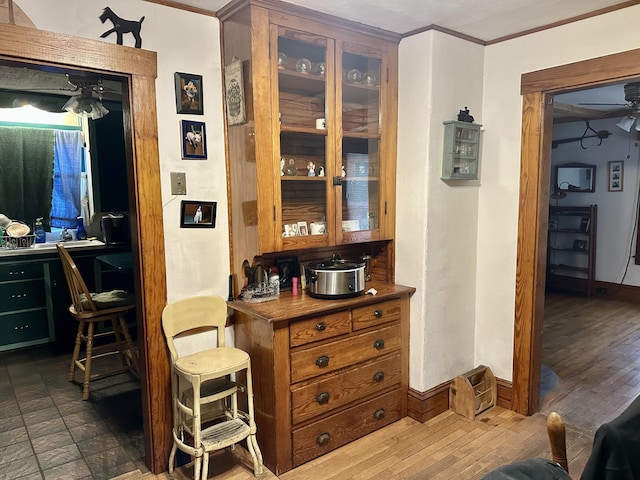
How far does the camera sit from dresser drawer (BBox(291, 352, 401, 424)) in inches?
94.9

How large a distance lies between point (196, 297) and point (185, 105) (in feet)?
3.23

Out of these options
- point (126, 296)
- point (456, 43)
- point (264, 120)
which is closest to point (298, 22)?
point (264, 120)

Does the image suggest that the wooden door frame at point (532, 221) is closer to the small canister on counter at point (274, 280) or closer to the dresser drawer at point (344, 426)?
the dresser drawer at point (344, 426)

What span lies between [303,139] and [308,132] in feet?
0.17

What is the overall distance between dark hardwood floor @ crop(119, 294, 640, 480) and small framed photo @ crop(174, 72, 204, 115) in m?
1.87

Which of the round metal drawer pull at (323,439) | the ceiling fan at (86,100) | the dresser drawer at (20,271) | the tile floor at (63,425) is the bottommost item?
the tile floor at (63,425)

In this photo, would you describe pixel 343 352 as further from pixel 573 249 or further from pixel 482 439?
pixel 573 249

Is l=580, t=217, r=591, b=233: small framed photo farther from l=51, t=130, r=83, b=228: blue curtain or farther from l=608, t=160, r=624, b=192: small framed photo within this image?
l=51, t=130, r=83, b=228: blue curtain

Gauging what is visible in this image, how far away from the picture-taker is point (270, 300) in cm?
254

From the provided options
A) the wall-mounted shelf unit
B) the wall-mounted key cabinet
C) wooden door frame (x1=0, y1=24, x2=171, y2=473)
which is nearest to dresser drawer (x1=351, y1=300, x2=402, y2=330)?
the wall-mounted key cabinet

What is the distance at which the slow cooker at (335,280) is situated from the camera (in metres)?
2.54

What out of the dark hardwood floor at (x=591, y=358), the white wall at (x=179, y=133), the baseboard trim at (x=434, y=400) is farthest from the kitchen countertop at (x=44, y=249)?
the dark hardwood floor at (x=591, y=358)

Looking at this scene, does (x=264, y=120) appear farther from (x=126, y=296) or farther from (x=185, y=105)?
(x=126, y=296)

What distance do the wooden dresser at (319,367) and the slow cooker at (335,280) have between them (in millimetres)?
45
